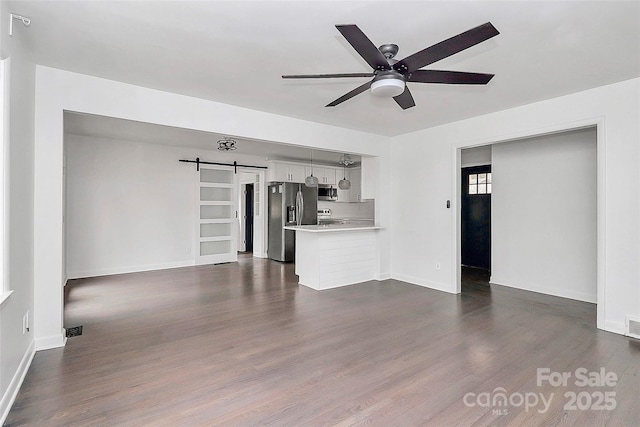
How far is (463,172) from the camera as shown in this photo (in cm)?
682

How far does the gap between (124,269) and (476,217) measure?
6.90 m

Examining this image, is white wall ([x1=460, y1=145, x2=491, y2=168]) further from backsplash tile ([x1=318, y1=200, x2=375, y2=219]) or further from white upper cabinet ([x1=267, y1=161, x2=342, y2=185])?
white upper cabinet ([x1=267, y1=161, x2=342, y2=185])

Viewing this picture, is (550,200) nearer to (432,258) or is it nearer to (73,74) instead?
(432,258)

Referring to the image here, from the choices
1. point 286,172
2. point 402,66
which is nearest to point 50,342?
point 402,66

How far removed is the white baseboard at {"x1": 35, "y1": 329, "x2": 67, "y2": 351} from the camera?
110 inches

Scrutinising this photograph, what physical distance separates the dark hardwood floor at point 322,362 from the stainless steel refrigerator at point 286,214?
2.88 metres

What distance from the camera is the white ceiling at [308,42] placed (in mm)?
2055

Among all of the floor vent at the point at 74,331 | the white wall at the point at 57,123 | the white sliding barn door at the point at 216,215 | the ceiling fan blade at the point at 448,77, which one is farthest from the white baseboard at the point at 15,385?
the white sliding barn door at the point at 216,215

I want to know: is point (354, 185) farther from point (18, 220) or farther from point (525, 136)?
point (18, 220)

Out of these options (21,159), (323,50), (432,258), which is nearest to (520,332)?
(432,258)

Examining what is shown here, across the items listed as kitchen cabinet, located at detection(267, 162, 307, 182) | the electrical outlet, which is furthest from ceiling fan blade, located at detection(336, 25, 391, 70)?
kitchen cabinet, located at detection(267, 162, 307, 182)

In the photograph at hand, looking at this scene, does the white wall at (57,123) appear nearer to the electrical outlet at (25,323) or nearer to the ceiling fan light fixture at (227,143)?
the electrical outlet at (25,323)

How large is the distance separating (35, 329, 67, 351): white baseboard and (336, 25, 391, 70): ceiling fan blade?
3407 millimetres

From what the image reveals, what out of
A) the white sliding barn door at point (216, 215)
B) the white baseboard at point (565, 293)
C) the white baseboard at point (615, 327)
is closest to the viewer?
the white baseboard at point (615, 327)
